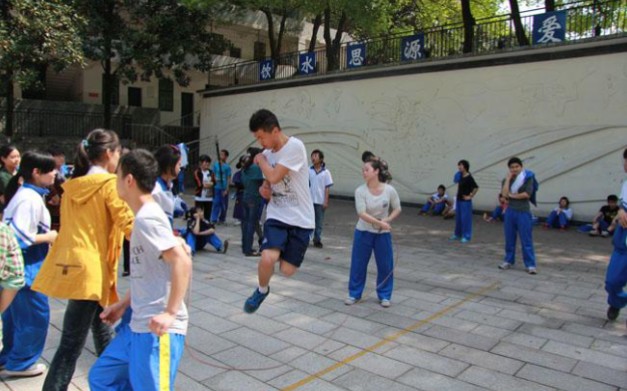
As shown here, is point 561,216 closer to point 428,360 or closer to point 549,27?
point 549,27

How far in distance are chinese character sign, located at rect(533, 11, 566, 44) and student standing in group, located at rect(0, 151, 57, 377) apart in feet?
41.7

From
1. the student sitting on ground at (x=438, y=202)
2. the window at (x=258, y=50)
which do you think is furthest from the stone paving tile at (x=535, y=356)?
the window at (x=258, y=50)

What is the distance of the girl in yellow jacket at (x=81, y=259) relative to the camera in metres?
Answer: 2.78

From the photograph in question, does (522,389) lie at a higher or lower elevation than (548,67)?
lower

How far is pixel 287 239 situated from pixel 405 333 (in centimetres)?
157

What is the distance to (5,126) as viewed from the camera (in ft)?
67.5

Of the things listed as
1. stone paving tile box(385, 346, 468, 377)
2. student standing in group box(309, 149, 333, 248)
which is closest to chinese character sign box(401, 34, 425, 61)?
student standing in group box(309, 149, 333, 248)

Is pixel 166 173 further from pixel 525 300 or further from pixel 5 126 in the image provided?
pixel 5 126

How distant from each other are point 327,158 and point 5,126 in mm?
13903

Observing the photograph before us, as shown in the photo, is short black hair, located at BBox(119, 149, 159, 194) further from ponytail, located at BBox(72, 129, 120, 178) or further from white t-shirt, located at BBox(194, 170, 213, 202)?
white t-shirt, located at BBox(194, 170, 213, 202)

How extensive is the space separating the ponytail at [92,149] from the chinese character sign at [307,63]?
16.4 meters

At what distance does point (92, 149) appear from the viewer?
2998 millimetres

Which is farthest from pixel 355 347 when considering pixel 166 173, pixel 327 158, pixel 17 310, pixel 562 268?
pixel 327 158

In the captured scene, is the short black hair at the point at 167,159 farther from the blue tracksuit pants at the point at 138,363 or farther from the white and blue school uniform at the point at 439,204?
the white and blue school uniform at the point at 439,204
